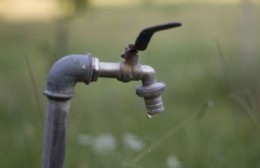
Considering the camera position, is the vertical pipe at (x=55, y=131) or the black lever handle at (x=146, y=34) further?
the vertical pipe at (x=55, y=131)

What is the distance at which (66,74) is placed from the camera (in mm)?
1357

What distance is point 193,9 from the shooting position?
931cm

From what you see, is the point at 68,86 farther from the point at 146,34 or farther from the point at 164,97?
the point at 164,97

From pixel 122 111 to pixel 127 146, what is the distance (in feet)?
5.62

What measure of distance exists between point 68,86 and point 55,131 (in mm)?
103

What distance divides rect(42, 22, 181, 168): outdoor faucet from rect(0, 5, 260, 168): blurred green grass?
0.60m

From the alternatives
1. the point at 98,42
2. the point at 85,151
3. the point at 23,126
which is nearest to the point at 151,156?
the point at 85,151

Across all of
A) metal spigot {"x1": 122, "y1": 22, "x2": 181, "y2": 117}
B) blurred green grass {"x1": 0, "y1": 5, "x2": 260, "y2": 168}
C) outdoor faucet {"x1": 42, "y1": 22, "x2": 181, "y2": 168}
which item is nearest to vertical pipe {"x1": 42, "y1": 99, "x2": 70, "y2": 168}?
outdoor faucet {"x1": 42, "y1": 22, "x2": 181, "y2": 168}

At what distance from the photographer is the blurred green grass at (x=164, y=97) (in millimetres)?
2497

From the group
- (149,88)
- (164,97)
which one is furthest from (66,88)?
(164,97)

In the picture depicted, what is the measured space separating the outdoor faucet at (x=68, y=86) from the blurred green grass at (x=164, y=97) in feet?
1.97

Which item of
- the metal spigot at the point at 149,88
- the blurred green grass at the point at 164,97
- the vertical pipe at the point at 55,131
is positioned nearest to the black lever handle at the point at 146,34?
the metal spigot at the point at 149,88

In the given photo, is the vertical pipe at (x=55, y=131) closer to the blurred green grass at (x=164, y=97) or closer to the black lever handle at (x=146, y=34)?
the black lever handle at (x=146, y=34)

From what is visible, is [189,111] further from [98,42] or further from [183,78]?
[98,42]
